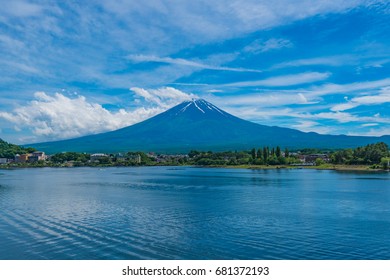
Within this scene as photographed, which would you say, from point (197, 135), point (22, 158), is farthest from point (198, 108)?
point (22, 158)

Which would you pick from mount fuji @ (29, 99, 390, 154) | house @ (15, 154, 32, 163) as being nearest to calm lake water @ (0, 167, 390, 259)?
house @ (15, 154, 32, 163)

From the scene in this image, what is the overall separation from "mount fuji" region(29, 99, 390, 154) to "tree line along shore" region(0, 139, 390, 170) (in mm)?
50018

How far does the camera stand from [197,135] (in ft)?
468

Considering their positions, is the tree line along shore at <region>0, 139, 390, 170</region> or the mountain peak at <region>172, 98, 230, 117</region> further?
the mountain peak at <region>172, 98, 230, 117</region>

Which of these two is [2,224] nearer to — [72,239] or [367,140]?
[72,239]

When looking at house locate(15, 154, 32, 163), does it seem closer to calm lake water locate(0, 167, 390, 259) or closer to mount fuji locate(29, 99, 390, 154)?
mount fuji locate(29, 99, 390, 154)

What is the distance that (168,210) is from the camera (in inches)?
530

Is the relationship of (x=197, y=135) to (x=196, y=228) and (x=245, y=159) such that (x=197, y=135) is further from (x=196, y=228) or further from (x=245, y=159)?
(x=196, y=228)

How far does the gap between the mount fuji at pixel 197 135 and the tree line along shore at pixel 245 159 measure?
5002 cm

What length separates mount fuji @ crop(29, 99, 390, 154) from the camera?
440ft

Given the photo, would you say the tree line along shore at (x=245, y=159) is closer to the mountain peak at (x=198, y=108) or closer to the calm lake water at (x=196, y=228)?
the calm lake water at (x=196, y=228)

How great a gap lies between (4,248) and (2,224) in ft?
9.47

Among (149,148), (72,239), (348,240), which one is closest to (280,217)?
(348,240)

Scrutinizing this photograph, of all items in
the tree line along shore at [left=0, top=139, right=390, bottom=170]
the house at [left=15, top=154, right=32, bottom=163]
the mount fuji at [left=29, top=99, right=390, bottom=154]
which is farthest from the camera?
the mount fuji at [left=29, top=99, right=390, bottom=154]
